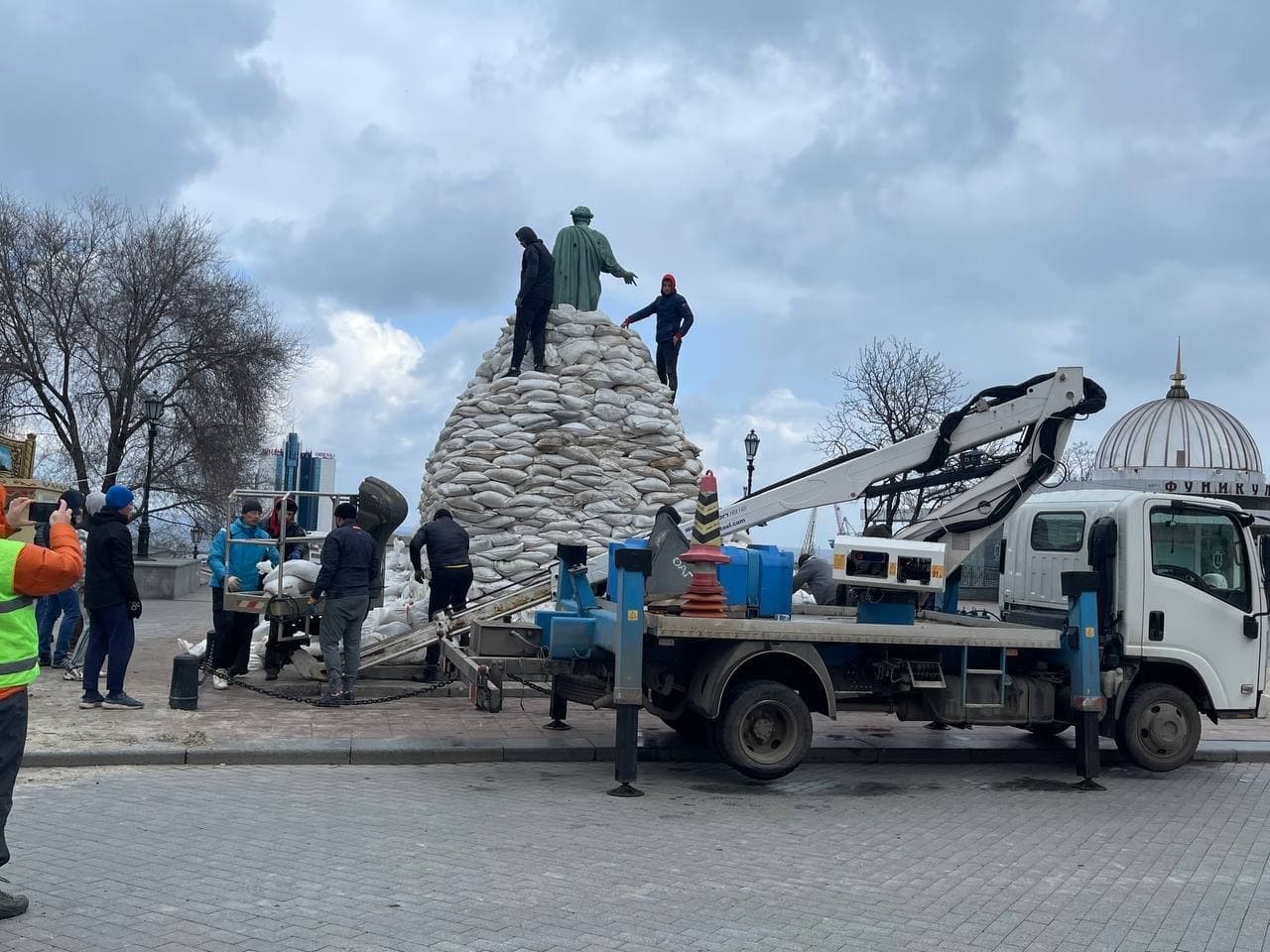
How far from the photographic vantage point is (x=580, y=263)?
1561cm

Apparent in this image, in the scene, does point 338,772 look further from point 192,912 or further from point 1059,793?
point 1059,793

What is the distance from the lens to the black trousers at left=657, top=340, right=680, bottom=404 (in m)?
16.3

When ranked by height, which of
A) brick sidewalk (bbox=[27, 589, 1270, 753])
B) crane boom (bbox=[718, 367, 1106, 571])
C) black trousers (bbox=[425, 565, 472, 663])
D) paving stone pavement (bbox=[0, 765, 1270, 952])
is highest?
crane boom (bbox=[718, 367, 1106, 571])

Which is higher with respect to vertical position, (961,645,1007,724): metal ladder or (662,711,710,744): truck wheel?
(961,645,1007,724): metal ladder

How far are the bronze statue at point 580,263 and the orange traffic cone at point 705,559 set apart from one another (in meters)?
8.20

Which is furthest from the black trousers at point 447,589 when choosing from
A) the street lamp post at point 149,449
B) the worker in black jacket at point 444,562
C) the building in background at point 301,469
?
the building in background at point 301,469

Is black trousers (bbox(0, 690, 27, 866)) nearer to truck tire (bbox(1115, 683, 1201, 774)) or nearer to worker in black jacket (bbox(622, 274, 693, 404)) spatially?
truck tire (bbox(1115, 683, 1201, 774))

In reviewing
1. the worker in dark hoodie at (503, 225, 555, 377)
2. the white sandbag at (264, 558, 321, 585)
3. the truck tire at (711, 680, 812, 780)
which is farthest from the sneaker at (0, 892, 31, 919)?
the worker in dark hoodie at (503, 225, 555, 377)

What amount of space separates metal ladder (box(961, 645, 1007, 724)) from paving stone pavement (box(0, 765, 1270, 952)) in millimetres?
602

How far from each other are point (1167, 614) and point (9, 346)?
2558 centimetres

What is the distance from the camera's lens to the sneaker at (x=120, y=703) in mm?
9352

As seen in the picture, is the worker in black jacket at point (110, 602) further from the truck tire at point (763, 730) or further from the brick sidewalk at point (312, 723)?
the truck tire at point (763, 730)

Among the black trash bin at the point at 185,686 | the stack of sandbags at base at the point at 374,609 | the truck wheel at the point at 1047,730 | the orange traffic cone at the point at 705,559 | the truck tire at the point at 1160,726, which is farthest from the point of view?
the stack of sandbags at base at the point at 374,609

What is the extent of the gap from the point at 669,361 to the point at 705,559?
29.2 ft
